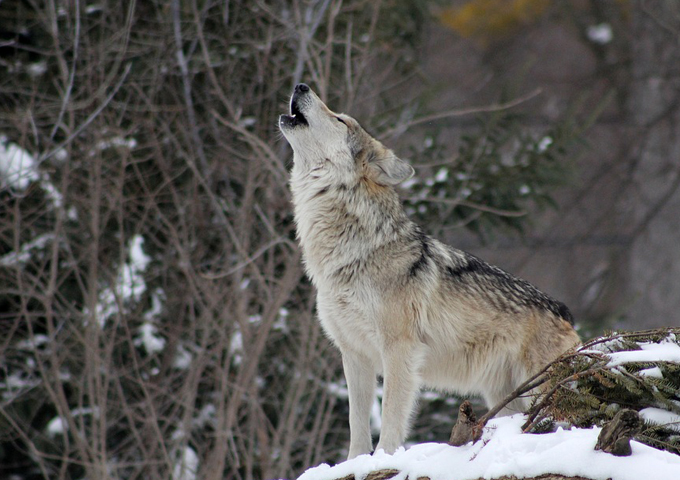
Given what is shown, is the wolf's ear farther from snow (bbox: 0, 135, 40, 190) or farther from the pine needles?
snow (bbox: 0, 135, 40, 190)

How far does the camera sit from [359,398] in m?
5.01

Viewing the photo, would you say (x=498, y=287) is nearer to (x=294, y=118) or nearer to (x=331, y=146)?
(x=331, y=146)

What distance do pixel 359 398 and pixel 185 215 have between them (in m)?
4.55

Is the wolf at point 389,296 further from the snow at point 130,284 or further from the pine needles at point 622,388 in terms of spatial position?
the snow at point 130,284

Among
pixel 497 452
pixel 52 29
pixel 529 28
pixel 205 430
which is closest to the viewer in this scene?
pixel 497 452

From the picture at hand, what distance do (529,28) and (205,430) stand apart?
13.6m

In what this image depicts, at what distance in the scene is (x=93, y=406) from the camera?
309 inches

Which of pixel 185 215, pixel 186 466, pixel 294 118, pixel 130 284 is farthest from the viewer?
pixel 185 215

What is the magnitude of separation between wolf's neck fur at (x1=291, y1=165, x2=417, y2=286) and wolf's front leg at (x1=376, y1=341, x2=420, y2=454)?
0.69 metres

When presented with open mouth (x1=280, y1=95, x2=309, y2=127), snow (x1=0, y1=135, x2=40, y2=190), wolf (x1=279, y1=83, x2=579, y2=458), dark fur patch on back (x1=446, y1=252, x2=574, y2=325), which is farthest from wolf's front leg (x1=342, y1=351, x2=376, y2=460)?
snow (x1=0, y1=135, x2=40, y2=190)

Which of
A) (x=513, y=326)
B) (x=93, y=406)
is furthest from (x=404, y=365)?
(x=93, y=406)

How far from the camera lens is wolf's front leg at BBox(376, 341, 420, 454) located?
4741 millimetres

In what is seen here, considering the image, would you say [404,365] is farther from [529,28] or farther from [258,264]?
[529,28]

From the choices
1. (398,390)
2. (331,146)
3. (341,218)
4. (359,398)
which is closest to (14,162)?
(331,146)
